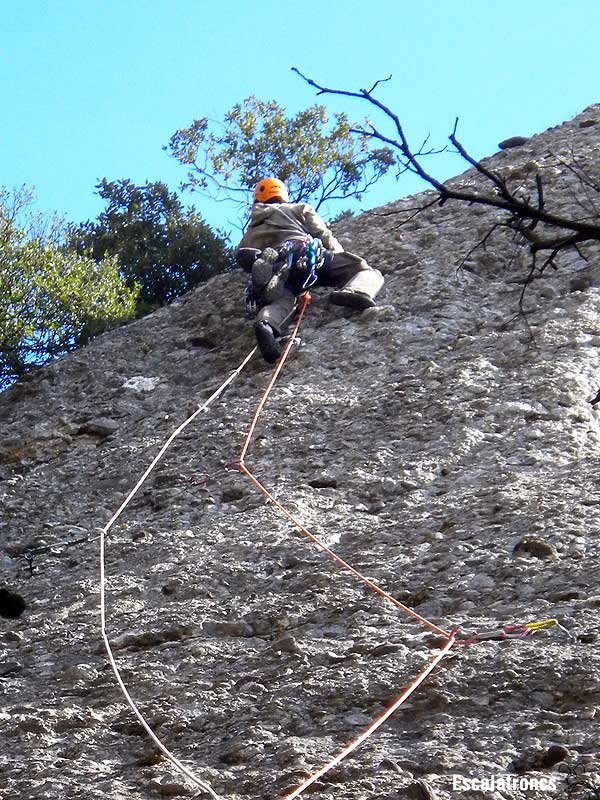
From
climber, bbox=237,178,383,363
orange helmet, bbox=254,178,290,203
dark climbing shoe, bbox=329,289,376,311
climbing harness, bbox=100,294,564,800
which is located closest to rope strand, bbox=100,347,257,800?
climbing harness, bbox=100,294,564,800

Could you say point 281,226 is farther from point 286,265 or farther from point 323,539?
point 323,539

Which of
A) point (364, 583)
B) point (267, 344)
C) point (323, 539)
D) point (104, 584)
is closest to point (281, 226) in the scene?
point (267, 344)

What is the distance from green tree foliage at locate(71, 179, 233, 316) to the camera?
1405 cm

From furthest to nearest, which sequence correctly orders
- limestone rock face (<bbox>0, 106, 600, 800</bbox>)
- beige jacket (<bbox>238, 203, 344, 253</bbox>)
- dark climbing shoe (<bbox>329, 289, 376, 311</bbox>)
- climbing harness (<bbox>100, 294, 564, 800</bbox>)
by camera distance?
beige jacket (<bbox>238, 203, 344, 253</bbox>) → dark climbing shoe (<bbox>329, 289, 376, 311</bbox>) → limestone rock face (<bbox>0, 106, 600, 800</bbox>) → climbing harness (<bbox>100, 294, 564, 800</bbox>)

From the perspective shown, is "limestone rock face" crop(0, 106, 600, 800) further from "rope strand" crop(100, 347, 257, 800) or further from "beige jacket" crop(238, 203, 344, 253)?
"beige jacket" crop(238, 203, 344, 253)

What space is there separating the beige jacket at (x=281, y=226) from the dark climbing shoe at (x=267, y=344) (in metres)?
1.12

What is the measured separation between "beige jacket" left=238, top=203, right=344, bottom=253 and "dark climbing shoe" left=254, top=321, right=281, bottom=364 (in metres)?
1.12

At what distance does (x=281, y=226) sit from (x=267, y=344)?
1.34 metres

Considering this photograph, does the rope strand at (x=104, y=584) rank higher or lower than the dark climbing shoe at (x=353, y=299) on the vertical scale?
lower

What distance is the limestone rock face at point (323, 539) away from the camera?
4.21m

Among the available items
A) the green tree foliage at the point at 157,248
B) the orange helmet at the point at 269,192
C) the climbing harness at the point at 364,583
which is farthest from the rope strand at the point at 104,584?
the green tree foliage at the point at 157,248

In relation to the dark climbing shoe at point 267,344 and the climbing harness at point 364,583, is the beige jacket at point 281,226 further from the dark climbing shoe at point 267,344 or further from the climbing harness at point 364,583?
the climbing harness at point 364,583

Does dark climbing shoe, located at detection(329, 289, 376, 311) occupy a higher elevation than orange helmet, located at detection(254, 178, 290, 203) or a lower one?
lower

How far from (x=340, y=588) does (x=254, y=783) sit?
4.42ft
